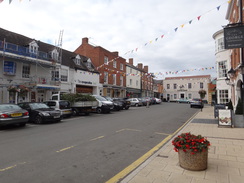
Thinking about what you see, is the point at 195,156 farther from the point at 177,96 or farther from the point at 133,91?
the point at 177,96

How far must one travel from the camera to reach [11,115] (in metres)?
9.41

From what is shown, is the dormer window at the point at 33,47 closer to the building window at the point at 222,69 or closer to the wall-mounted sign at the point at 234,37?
the wall-mounted sign at the point at 234,37

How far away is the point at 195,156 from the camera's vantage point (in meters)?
3.79

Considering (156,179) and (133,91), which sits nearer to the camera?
(156,179)

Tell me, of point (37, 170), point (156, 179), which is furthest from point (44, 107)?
point (156, 179)

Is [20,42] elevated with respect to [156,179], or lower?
elevated

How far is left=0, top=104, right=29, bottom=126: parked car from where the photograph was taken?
9141mm

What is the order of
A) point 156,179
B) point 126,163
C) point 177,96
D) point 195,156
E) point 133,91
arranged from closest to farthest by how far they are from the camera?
point 156,179, point 195,156, point 126,163, point 133,91, point 177,96

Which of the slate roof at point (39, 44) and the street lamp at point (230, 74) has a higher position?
the slate roof at point (39, 44)

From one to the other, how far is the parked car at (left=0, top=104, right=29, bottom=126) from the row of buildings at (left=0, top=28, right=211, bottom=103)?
6.25 meters

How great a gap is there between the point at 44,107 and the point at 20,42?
12.2 metres

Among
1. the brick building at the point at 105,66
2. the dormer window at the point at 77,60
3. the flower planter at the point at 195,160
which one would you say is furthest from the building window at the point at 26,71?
the flower planter at the point at 195,160

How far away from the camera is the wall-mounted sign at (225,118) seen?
943 centimetres

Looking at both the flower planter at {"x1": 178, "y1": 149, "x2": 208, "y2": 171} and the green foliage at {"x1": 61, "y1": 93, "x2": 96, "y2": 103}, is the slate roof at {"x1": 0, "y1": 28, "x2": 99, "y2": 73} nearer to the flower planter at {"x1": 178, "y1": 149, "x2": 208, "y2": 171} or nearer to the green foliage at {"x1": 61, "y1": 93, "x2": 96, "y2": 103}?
the green foliage at {"x1": 61, "y1": 93, "x2": 96, "y2": 103}
